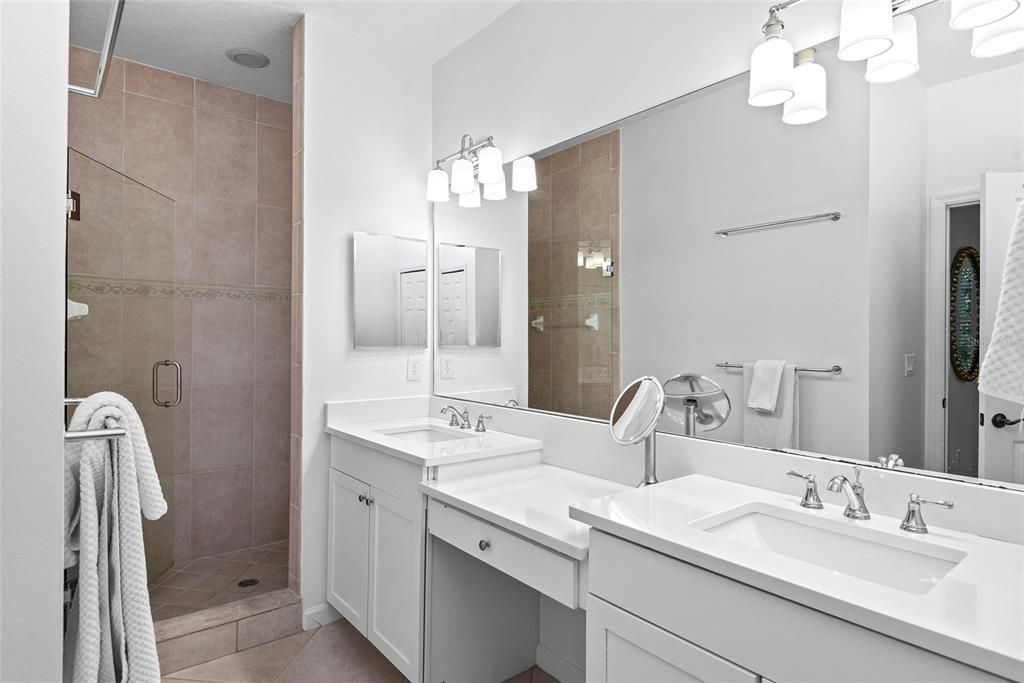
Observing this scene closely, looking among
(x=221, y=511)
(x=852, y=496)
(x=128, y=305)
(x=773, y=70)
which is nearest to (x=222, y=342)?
(x=128, y=305)

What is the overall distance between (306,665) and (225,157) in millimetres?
2547

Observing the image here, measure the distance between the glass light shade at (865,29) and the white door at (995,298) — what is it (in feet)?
1.18

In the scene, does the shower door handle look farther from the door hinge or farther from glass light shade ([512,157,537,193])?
glass light shade ([512,157,537,193])

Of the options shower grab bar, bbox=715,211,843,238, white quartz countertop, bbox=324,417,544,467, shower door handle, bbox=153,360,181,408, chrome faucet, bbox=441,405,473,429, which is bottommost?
white quartz countertop, bbox=324,417,544,467

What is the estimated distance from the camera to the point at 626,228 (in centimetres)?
188

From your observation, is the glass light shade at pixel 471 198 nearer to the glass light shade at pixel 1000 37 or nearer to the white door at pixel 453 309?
the white door at pixel 453 309

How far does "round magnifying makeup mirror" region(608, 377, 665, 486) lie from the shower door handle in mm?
2160

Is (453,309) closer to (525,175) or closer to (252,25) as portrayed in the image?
(525,175)

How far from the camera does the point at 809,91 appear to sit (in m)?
1.39

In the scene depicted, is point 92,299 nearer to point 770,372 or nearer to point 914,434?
point 770,372

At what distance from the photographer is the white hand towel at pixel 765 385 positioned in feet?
4.89

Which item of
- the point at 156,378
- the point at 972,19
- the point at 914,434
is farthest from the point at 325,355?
the point at 972,19

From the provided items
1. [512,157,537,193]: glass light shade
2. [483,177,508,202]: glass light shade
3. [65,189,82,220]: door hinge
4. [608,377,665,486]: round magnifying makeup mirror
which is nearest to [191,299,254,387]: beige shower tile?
[65,189,82,220]: door hinge

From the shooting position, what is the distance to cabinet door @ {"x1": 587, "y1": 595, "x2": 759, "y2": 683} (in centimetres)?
100
